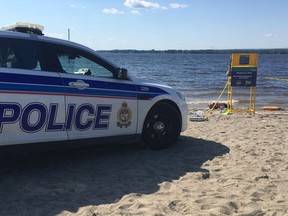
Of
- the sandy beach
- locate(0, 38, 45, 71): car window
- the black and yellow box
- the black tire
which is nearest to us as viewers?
the sandy beach

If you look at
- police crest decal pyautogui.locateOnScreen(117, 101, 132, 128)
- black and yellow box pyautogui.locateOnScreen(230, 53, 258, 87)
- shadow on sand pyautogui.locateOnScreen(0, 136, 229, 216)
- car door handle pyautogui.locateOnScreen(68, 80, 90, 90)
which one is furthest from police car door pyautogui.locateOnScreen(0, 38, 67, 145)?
black and yellow box pyautogui.locateOnScreen(230, 53, 258, 87)

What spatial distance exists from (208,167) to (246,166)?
21.8 inches

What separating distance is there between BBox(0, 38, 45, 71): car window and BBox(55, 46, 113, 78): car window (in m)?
0.32

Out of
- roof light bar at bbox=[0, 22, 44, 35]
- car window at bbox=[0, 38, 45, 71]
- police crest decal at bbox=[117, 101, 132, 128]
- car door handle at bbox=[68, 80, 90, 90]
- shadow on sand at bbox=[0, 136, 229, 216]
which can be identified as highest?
roof light bar at bbox=[0, 22, 44, 35]

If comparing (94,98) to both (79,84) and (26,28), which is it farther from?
(26,28)

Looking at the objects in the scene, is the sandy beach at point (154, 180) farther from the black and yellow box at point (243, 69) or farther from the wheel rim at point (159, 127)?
the black and yellow box at point (243, 69)

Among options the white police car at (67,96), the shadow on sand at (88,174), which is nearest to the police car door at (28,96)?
the white police car at (67,96)

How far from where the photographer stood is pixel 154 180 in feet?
16.3

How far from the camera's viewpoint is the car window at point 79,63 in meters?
5.29

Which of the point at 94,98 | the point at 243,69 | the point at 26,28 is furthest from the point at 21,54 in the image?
the point at 243,69

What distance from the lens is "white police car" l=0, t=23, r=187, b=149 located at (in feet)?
15.3

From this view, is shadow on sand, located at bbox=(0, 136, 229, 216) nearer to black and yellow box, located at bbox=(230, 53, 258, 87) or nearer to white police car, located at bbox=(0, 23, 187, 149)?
white police car, located at bbox=(0, 23, 187, 149)

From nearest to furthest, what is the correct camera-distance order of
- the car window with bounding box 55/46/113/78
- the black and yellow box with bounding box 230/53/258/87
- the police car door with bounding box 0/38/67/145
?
1. the police car door with bounding box 0/38/67/145
2. the car window with bounding box 55/46/113/78
3. the black and yellow box with bounding box 230/53/258/87

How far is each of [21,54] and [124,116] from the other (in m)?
1.76
